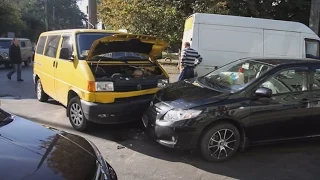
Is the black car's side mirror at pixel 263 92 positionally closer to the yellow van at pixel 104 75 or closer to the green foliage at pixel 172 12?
the yellow van at pixel 104 75

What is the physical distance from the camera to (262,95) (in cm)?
491

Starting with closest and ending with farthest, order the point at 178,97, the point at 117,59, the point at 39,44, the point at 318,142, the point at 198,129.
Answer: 1. the point at 198,129
2. the point at 178,97
3. the point at 318,142
4. the point at 117,59
5. the point at 39,44

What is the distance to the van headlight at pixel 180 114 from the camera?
469cm

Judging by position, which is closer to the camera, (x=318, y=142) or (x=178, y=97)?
(x=178, y=97)

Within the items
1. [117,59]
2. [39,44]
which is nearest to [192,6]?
[39,44]


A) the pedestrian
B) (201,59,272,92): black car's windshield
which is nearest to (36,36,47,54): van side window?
the pedestrian

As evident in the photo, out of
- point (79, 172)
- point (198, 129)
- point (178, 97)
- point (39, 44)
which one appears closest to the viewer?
point (79, 172)

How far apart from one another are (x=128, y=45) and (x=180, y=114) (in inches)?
90.3

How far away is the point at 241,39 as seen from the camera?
10297 millimetres

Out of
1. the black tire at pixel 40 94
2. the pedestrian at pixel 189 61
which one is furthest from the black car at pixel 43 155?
the pedestrian at pixel 189 61

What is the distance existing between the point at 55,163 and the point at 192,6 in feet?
52.0

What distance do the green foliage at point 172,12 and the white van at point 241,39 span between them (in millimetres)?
6561

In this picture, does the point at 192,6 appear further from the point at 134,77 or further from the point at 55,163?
the point at 55,163

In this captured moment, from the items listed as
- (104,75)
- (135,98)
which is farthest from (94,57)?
(135,98)
